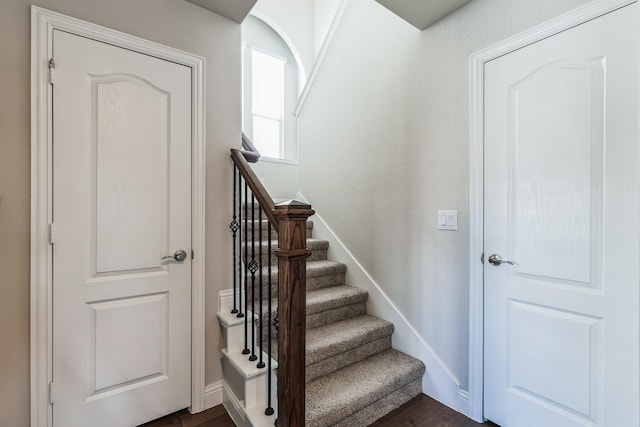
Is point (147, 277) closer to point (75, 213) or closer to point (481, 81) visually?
point (75, 213)

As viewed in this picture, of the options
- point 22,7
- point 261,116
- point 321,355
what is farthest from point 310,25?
point 321,355

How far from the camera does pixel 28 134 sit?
1.34 meters

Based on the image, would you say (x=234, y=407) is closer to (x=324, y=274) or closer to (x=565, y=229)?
(x=324, y=274)

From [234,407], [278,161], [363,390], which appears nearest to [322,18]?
[278,161]

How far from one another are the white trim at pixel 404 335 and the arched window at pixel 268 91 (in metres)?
1.51

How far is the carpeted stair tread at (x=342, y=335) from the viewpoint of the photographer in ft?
5.83

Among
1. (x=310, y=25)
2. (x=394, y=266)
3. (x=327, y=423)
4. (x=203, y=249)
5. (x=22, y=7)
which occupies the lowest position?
(x=327, y=423)

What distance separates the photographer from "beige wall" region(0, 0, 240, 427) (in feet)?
4.28

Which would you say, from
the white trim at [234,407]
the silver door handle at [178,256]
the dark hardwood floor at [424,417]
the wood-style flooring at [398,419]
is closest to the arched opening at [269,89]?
the silver door handle at [178,256]

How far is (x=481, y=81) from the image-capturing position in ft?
5.60

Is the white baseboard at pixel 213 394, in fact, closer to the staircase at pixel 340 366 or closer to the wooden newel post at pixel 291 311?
the staircase at pixel 340 366

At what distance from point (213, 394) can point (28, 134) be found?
66.0 inches

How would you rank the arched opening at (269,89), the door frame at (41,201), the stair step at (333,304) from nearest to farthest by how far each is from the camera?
the door frame at (41,201)
the stair step at (333,304)
the arched opening at (269,89)

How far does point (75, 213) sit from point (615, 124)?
2509 mm
